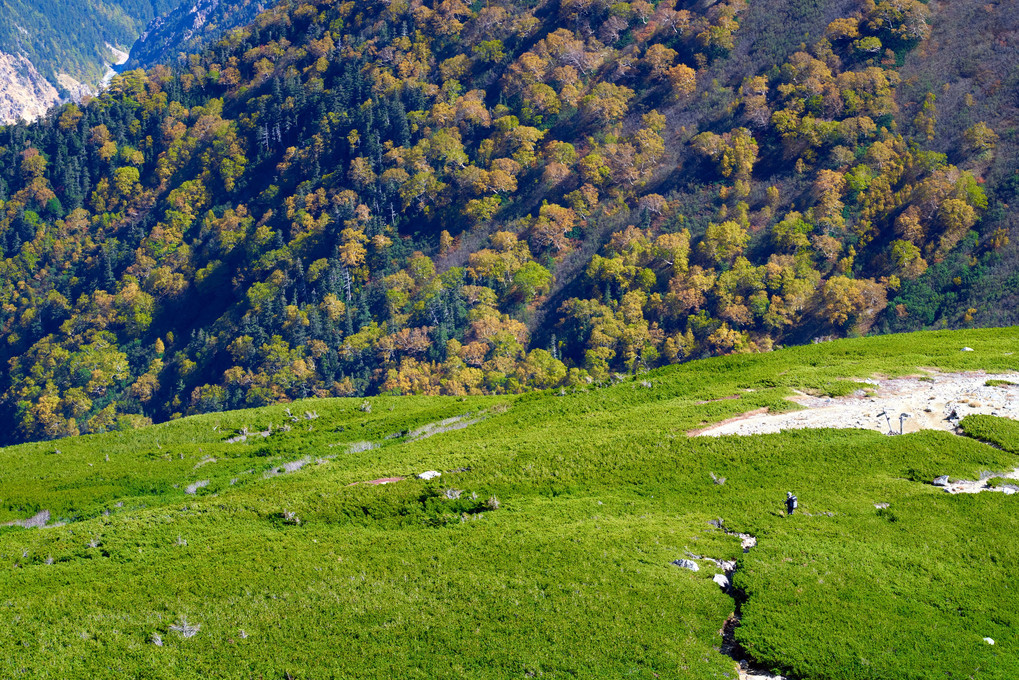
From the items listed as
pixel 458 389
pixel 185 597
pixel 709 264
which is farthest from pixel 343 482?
pixel 709 264

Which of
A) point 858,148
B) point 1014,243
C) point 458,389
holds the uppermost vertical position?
point 858,148

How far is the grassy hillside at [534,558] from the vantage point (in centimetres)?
2602

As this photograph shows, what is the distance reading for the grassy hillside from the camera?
85.4ft

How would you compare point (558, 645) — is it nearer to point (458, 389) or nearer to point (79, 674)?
point (79, 674)

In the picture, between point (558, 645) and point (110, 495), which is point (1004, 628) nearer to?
point (558, 645)

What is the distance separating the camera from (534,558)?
105 ft

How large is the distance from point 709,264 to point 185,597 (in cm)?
17418

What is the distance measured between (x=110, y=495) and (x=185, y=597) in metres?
22.0

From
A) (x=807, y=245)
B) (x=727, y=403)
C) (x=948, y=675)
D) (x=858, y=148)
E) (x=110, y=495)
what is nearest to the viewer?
(x=948, y=675)

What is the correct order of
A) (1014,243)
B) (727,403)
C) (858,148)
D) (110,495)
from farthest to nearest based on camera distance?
(858,148) → (1014,243) → (727,403) → (110,495)

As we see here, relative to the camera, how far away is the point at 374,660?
25.8 meters

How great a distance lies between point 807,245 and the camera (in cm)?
18200

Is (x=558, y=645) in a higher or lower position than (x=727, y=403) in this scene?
lower

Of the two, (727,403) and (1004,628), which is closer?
(1004,628)
